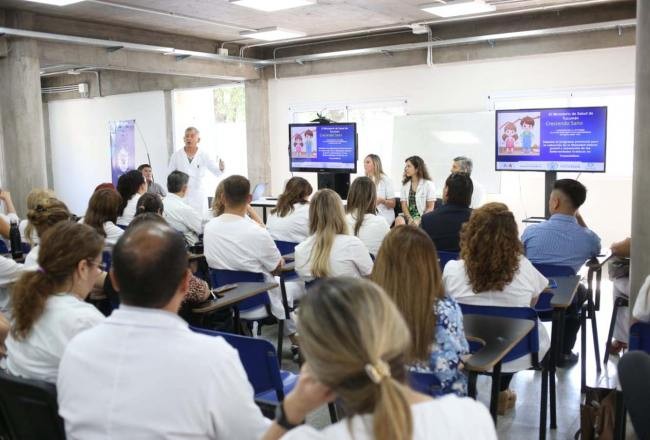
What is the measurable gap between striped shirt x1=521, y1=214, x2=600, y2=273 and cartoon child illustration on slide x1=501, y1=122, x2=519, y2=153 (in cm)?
290

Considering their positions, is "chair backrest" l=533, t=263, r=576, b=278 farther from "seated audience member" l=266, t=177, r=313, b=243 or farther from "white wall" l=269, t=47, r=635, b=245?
"white wall" l=269, t=47, r=635, b=245

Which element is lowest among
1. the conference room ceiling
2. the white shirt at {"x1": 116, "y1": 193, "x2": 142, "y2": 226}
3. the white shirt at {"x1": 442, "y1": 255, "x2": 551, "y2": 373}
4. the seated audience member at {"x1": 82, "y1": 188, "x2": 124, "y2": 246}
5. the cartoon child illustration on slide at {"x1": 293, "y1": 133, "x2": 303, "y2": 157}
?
the white shirt at {"x1": 442, "y1": 255, "x2": 551, "y2": 373}

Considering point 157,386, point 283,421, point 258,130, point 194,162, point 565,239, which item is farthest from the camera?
point 258,130

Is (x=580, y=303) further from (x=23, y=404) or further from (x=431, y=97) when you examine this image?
(x=431, y=97)

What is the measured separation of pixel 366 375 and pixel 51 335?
1236 millimetres

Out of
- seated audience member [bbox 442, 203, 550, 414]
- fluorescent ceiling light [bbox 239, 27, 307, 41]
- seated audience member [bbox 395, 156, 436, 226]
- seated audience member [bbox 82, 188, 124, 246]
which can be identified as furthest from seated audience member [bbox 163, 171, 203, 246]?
fluorescent ceiling light [bbox 239, 27, 307, 41]

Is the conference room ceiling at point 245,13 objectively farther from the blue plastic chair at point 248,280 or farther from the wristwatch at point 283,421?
the wristwatch at point 283,421

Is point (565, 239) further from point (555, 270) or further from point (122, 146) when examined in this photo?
point (122, 146)

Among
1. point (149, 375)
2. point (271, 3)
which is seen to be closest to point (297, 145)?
point (271, 3)

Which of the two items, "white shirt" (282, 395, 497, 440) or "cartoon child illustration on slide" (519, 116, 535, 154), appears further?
"cartoon child illustration on slide" (519, 116, 535, 154)

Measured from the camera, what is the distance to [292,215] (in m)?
5.19

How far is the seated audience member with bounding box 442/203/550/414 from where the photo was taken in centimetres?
293

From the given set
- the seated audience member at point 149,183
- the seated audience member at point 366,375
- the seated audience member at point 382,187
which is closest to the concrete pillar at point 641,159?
the seated audience member at point 366,375

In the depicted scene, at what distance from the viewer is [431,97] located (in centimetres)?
937
